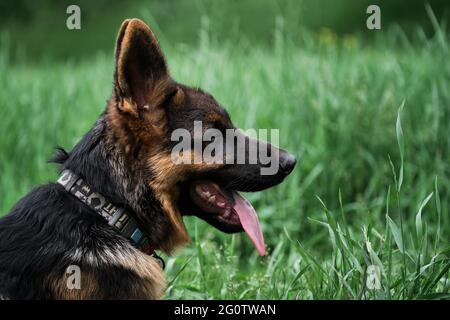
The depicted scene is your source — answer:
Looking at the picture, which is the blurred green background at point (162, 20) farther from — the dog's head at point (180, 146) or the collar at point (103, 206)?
the collar at point (103, 206)

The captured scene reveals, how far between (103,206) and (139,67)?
2.11 ft

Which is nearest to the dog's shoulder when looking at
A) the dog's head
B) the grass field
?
the dog's head

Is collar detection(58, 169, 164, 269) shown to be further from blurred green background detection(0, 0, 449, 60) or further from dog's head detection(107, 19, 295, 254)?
blurred green background detection(0, 0, 449, 60)

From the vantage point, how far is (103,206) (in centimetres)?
289

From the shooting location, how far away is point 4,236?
280cm

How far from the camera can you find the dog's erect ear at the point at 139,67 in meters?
2.86

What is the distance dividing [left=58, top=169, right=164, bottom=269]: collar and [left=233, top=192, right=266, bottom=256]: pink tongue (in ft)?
1.66

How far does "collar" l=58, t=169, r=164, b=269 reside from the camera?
2.88 metres

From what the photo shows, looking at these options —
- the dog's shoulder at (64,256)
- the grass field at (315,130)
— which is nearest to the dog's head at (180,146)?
the dog's shoulder at (64,256)

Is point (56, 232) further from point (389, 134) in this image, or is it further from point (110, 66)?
point (110, 66)

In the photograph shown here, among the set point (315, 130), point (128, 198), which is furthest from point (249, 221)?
point (315, 130)

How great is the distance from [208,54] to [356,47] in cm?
160

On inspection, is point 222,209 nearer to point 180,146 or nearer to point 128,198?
point 180,146
